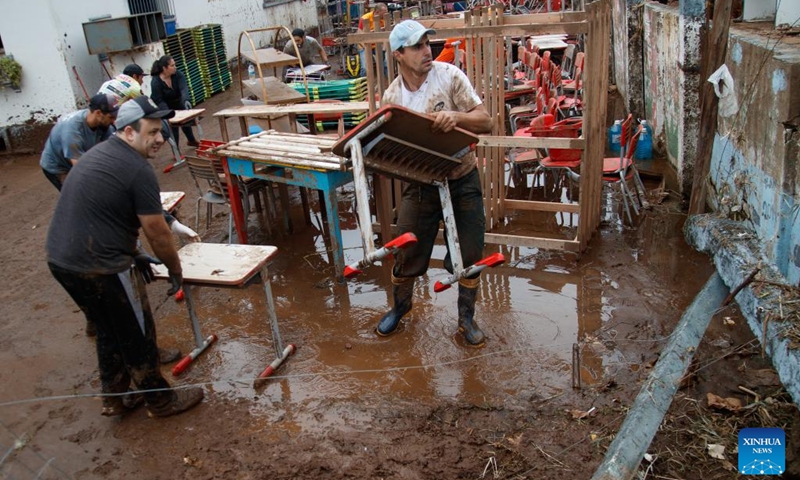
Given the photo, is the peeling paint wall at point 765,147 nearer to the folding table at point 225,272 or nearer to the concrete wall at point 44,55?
the folding table at point 225,272

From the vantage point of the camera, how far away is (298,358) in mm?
4875

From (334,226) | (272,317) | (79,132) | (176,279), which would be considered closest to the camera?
(176,279)

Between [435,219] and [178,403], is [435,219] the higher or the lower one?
the higher one

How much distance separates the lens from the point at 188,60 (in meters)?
14.5

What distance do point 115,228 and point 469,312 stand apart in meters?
2.55


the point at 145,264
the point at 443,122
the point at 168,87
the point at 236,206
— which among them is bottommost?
the point at 236,206

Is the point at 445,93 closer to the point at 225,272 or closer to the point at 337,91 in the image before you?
the point at 225,272

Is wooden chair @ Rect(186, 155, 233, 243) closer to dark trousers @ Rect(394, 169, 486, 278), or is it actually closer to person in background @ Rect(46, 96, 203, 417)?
person in background @ Rect(46, 96, 203, 417)

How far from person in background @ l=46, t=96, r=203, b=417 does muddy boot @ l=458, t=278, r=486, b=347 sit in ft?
6.71

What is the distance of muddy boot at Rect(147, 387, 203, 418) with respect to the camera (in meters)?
4.33

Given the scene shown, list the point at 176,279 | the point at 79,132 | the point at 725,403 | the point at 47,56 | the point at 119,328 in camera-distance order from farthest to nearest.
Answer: the point at 47,56 < the point at 79,132 < the point at 176,279 < the point at 119,328 < the point at 725,403

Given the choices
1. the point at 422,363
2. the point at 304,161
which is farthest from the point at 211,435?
the point at 304,161

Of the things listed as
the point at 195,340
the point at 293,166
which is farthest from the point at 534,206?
the point at 195,340

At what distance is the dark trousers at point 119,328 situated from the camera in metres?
3.95
